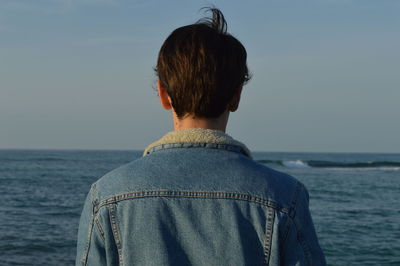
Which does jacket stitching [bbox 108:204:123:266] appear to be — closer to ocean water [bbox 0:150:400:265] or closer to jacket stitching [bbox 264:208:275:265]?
jacket stitching [bbox 264:208:275:265]

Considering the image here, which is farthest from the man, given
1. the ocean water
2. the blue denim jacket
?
the ocean water

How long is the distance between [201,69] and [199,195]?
352 millimetres

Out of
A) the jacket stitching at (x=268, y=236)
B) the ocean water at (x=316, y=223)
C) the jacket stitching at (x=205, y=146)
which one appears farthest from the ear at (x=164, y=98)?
the ocean water at (x=316, y=223)

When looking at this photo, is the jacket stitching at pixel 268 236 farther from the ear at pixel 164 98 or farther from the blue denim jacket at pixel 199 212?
the ear at pixel 164 98

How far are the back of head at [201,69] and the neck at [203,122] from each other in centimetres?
1

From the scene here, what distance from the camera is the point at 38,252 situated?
12.2m

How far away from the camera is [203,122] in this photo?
1.62m

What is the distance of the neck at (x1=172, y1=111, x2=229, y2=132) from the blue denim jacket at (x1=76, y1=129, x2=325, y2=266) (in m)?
0.03

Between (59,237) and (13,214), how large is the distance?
4.98 m

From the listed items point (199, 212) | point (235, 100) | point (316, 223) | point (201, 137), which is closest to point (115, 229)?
point (199, 212)

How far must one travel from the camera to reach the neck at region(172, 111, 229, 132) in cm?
162

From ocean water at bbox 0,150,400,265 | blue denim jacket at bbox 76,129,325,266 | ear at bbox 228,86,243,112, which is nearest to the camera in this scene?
blue denim jacket at bbox 76,129,325,266

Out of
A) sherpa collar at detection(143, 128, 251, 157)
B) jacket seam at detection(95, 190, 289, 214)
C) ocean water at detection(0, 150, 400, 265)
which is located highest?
sherpa collar at detection(143, 128, 251, 157)

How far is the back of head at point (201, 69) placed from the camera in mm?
1568
